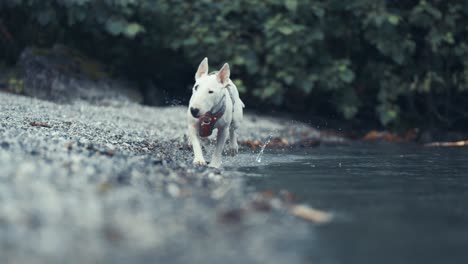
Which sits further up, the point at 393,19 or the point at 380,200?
the point at 393,19

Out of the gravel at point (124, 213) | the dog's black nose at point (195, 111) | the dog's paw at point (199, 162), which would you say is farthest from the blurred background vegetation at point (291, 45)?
the gravel at point (124, 213)

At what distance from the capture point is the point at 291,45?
1573 cm

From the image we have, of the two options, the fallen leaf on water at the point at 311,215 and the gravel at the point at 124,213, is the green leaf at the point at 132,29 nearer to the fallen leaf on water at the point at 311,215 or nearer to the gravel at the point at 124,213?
the gravel at the point at 124,213

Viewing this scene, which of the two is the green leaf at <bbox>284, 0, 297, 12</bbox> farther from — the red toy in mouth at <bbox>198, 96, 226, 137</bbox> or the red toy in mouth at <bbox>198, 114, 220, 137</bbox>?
the red toy in mouth at <bbox>198, 114, 220, 137</bbox>

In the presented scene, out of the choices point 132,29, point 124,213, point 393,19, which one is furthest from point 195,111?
point 393,19

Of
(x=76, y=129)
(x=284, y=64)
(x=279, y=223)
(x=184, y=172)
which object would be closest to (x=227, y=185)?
(x=184, y=172)

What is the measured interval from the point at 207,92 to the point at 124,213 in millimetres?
3505

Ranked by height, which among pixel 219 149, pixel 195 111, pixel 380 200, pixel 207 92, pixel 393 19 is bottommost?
pixel 380 200

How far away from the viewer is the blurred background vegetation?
15789 mm

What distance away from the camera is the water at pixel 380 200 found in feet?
12.1

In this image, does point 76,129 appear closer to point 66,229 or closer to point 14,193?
point 14,193

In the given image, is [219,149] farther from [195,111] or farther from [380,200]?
[380,200]

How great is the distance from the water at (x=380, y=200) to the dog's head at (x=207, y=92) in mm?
878

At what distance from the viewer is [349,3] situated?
1616 centimetres
